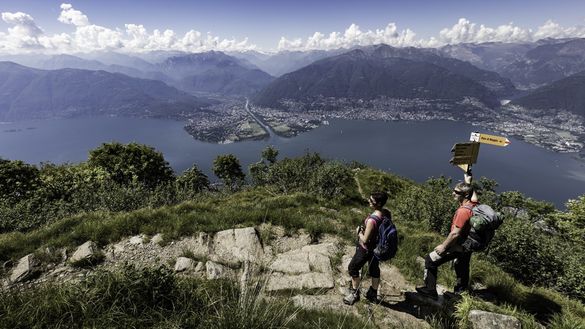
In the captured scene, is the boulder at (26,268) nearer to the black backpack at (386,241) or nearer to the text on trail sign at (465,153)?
the black backpack at (386,241)

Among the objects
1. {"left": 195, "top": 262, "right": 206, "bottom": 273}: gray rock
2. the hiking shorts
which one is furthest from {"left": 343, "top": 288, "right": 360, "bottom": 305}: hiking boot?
{"left": 195, "top": 262, "right": 206, "bottom": 273}: gray rock

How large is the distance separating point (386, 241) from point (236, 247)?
4720 mm

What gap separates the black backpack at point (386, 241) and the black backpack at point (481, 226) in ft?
5.23

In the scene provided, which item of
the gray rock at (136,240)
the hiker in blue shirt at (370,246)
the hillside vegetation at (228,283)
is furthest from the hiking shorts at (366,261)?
the gray rock at (136,240)

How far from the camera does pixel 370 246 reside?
19.7 ft

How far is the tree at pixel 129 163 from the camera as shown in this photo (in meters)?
41.0

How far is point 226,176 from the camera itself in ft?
192

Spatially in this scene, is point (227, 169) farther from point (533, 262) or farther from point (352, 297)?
point (352, 297)

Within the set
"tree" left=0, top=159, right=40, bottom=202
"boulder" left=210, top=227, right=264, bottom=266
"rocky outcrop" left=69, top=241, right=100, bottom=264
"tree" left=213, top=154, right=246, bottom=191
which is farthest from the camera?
"tree" left=213, top=154, right=246, bottom=191

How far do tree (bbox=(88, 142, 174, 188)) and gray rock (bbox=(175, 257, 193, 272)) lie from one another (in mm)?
36986

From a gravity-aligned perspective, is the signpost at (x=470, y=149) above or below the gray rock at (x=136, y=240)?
above

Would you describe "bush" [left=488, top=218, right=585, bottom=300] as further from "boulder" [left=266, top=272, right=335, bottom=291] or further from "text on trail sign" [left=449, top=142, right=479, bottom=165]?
"boulder" [left=266, top=272, right=335, bottom=291]

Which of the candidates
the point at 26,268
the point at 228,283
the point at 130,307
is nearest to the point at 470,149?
the point at 228,283

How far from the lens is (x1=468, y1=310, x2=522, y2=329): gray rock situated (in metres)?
4.81
